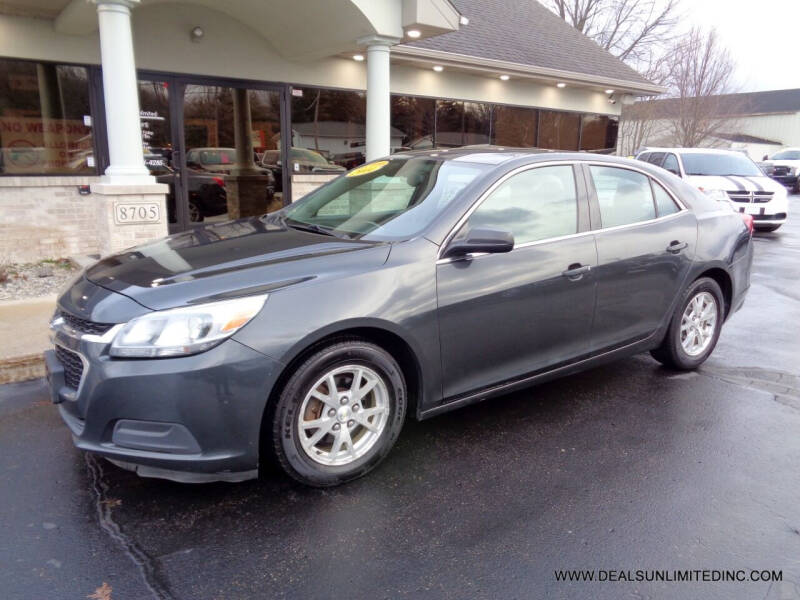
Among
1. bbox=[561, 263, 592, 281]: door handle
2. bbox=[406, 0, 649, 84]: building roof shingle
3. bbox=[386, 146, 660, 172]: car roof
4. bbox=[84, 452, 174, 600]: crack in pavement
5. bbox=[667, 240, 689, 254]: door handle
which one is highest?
bbox=[406, 0, 649, 84]: building roof shingle

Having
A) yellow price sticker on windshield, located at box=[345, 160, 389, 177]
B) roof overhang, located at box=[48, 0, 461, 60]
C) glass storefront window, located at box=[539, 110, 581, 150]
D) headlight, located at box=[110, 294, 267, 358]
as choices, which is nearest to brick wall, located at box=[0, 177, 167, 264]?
roof overhang, located at box=[48, 0, 461, 60]

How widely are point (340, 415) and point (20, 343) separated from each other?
3.38m

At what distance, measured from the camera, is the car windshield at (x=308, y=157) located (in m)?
10.6

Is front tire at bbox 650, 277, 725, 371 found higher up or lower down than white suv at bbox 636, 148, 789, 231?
lower down

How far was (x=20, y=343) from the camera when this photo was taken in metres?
4.89

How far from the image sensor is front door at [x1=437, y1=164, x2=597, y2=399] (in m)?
3.31

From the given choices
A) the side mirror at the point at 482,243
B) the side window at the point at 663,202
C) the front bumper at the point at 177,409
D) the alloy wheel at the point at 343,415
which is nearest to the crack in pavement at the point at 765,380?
the side window at the point at 663,202

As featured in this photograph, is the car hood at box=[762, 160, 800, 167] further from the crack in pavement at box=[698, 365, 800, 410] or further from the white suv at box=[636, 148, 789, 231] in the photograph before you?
the crack in pavement at box=[698, 365, 800, 410]

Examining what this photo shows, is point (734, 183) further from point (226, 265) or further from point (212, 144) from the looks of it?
point (226, 265)

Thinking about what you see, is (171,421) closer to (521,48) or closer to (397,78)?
(397,78)

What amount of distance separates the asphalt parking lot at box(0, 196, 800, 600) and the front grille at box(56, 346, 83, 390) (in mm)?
586

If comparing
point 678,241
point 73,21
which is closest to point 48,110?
point 73,21

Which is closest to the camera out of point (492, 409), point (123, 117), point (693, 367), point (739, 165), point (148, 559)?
point (148, 559)

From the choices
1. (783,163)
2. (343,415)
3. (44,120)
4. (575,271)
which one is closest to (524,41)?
(44,120)
